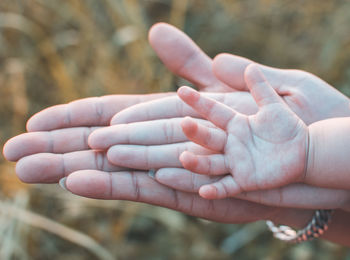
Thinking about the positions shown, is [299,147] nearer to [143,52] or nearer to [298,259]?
[298,259]

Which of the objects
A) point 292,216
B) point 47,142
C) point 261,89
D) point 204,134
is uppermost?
point 261,89

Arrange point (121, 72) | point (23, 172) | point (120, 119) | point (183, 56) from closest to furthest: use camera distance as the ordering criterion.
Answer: point (23, 172) < point (120, 119) < point (183, 56) < point (121, 72)

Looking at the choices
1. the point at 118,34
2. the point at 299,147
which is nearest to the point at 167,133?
the point at 299,147

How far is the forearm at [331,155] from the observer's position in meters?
1.05

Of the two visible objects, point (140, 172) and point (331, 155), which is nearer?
point (331, 155)

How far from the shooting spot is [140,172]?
3.84 feet

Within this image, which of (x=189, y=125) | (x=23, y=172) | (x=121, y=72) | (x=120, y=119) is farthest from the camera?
(x=121, y=72)

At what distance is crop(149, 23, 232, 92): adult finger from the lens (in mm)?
1487

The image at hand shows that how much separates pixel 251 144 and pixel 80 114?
59 cm

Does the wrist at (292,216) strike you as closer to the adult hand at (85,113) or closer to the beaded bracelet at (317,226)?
the beaded bracelet at (317,226)

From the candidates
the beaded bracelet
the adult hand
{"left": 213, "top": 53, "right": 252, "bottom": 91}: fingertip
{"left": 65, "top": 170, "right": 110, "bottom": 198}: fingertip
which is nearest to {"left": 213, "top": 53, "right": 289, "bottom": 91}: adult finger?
{"left": 213, "top": 53, "right": 252, "bottom": 91}: fingertip

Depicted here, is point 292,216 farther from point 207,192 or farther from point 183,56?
point 183,56

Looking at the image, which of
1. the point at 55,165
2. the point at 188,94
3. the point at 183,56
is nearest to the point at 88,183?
the point at 55,165

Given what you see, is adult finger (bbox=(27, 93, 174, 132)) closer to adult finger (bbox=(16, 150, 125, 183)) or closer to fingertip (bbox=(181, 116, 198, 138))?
adult finger (bbox=(16, 150, 125, 183))
